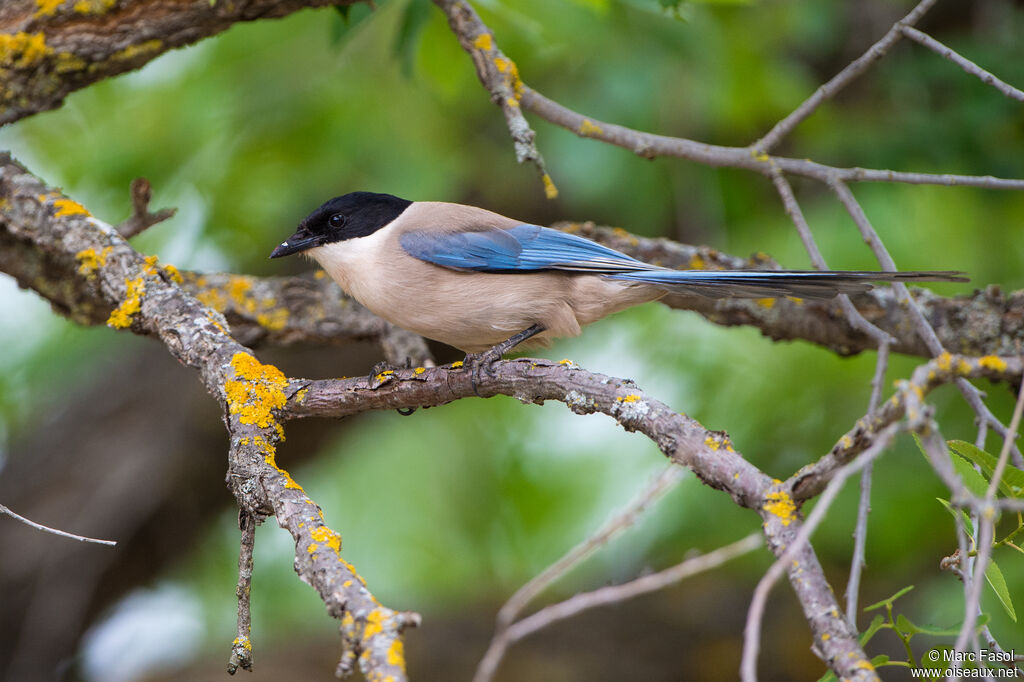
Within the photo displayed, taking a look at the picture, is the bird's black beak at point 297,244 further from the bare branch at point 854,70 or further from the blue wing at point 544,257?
the bare branch at point 854,70

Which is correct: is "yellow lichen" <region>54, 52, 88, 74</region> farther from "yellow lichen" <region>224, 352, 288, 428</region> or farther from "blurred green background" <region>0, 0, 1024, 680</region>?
"yellow lichen" <region>224, 352, 288, 428</region>

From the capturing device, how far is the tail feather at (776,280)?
2.43 meters

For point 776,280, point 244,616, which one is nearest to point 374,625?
point 244,616

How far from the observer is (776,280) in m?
2.84

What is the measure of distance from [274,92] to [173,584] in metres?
3.08

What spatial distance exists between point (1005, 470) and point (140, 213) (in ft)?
10.5

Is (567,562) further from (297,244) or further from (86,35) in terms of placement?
(86,35)

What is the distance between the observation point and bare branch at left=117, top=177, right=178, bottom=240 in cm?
370

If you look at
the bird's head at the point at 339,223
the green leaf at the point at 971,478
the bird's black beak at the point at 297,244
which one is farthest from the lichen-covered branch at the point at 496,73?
the green leaf at the point at 971,478

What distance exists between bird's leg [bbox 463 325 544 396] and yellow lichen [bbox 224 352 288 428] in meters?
0.58

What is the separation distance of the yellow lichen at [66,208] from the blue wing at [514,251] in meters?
1.18

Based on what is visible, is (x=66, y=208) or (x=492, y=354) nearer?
(x=492, y=354)

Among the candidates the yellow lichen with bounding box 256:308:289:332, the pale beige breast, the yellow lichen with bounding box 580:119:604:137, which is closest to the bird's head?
the pale beige breast

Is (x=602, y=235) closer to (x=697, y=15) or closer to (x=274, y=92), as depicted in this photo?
(x=697, y=15)
